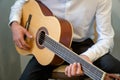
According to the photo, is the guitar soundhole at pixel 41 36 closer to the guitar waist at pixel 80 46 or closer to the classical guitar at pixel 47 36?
the classical guitar at pixel 47 36

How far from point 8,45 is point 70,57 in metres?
0.96

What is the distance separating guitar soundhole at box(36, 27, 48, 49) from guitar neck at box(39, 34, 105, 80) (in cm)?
2

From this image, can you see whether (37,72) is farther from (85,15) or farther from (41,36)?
(85,15)

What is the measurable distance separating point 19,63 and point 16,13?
27.9 inches

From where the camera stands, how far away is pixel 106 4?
1.44 m

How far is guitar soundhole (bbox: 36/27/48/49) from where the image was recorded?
4.36 feet

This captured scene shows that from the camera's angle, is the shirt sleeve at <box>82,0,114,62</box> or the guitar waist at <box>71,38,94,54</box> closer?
the shirt sleeve at <box>82,0,114,62</box>

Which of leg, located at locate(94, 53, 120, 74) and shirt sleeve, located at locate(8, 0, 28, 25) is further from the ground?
shirt sleeve, located at locate(8, 0, 28, 25)

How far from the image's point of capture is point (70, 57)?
3.76ft

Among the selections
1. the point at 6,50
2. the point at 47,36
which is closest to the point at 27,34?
the point at 47,36

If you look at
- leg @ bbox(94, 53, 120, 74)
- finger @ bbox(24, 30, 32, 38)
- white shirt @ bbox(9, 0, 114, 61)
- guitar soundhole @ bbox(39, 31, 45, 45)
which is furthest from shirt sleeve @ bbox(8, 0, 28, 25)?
leg @ bbox(94, 53, 120, 74)

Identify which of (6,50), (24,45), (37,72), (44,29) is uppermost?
(44,29)

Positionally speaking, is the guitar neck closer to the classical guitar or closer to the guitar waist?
the classical guitar

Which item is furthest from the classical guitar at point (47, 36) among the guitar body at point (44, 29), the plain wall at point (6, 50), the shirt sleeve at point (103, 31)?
the plain wall at point (6, 50)
